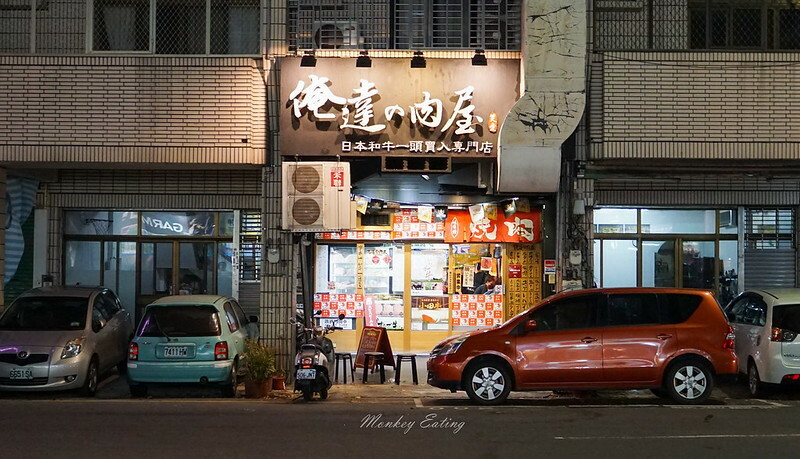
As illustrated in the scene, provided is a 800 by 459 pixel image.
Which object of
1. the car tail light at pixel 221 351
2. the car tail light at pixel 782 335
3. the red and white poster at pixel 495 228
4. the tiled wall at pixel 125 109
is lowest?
the car tail light at pixel 221 351

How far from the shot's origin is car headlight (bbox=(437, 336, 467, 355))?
11.0 meters

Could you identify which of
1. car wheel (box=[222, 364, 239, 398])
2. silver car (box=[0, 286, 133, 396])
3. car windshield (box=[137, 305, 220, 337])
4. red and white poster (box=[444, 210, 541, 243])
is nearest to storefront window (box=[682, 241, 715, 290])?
red and white poster (box=[444, 210, 541, 243])

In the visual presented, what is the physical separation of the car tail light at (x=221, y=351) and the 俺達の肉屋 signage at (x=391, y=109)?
3.45 metres

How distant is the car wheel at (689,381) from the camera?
1083 cm

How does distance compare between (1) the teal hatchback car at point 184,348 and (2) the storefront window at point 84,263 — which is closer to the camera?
(1) the teal hatchback car at point 184,348

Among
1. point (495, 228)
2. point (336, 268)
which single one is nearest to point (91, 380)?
point (336, 268)

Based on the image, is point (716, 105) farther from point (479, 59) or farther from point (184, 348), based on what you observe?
point (184, 348)

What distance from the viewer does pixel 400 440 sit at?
8.52m

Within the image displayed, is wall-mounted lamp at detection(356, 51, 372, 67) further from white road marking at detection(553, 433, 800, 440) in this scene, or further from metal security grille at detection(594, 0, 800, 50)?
white road marking at detection(553, 433, 800, 440)

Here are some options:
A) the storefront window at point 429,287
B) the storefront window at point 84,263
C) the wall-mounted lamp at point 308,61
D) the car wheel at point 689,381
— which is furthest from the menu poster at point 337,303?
the car wheel at point 689,381

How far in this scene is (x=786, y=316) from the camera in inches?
447

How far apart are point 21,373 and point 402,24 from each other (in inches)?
336

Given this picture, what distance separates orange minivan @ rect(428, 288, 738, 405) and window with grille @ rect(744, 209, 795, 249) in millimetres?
5177

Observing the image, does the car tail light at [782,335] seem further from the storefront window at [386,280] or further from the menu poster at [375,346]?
the storefront window at [386,280]
